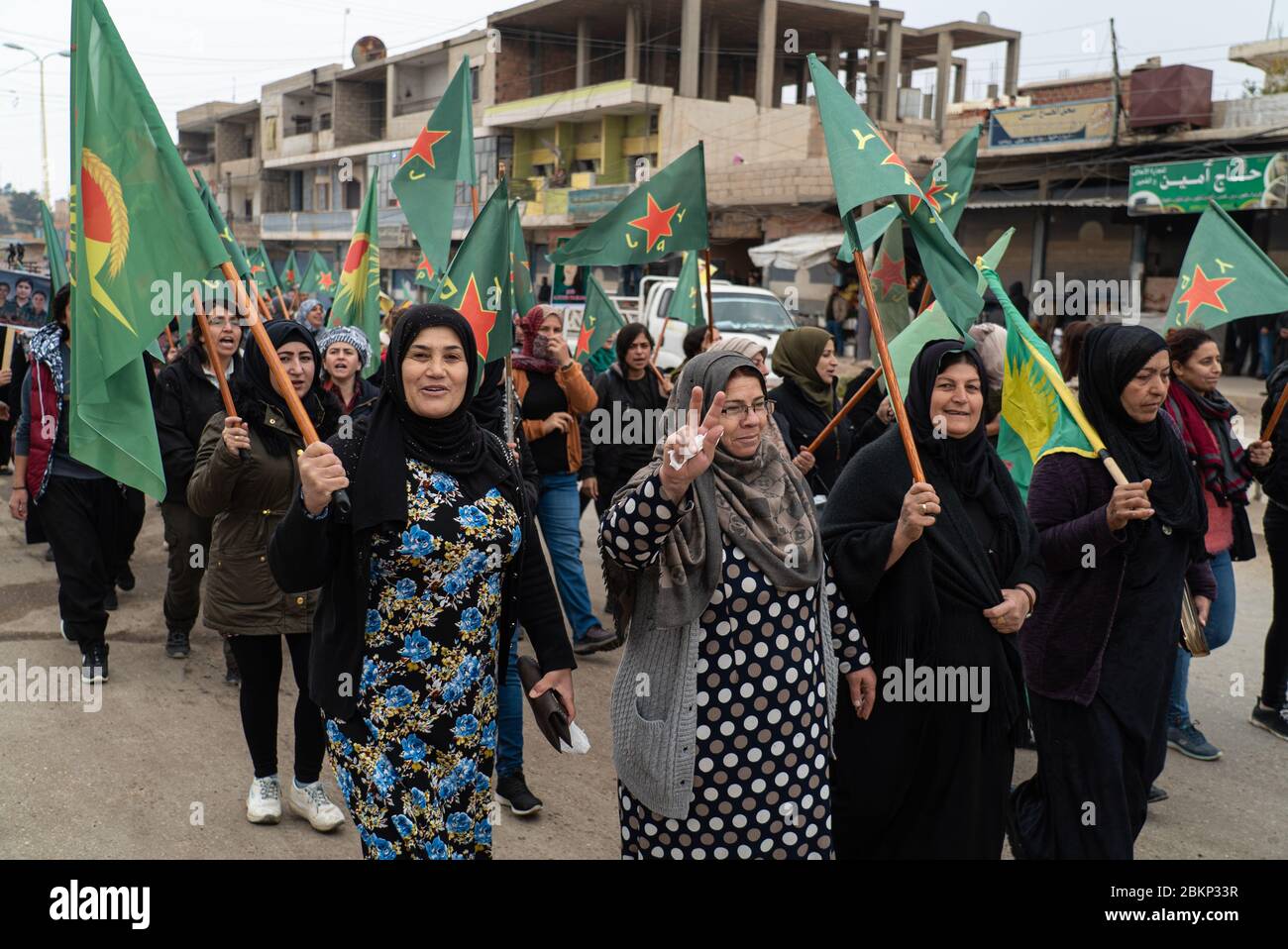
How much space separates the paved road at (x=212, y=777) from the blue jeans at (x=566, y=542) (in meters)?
0.27

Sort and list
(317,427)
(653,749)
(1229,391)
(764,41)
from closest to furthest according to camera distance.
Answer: (653,749), (317,427), (1229,391), (764,41)

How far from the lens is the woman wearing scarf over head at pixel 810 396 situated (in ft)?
A: 19.2

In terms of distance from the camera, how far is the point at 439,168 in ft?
21.1

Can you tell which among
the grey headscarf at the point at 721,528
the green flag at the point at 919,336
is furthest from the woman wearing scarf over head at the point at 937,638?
the green flag at the point at 919,336

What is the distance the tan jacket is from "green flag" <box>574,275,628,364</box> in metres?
2.61

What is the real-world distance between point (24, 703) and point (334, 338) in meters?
2.23

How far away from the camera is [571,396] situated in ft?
21.5

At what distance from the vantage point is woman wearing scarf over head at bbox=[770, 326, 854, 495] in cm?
585

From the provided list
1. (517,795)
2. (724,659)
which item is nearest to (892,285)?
(517,795)

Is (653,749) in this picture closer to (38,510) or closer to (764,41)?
(38,510)

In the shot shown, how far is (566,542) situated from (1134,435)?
3.31m

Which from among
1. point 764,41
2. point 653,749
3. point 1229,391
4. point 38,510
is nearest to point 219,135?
point 764,41
